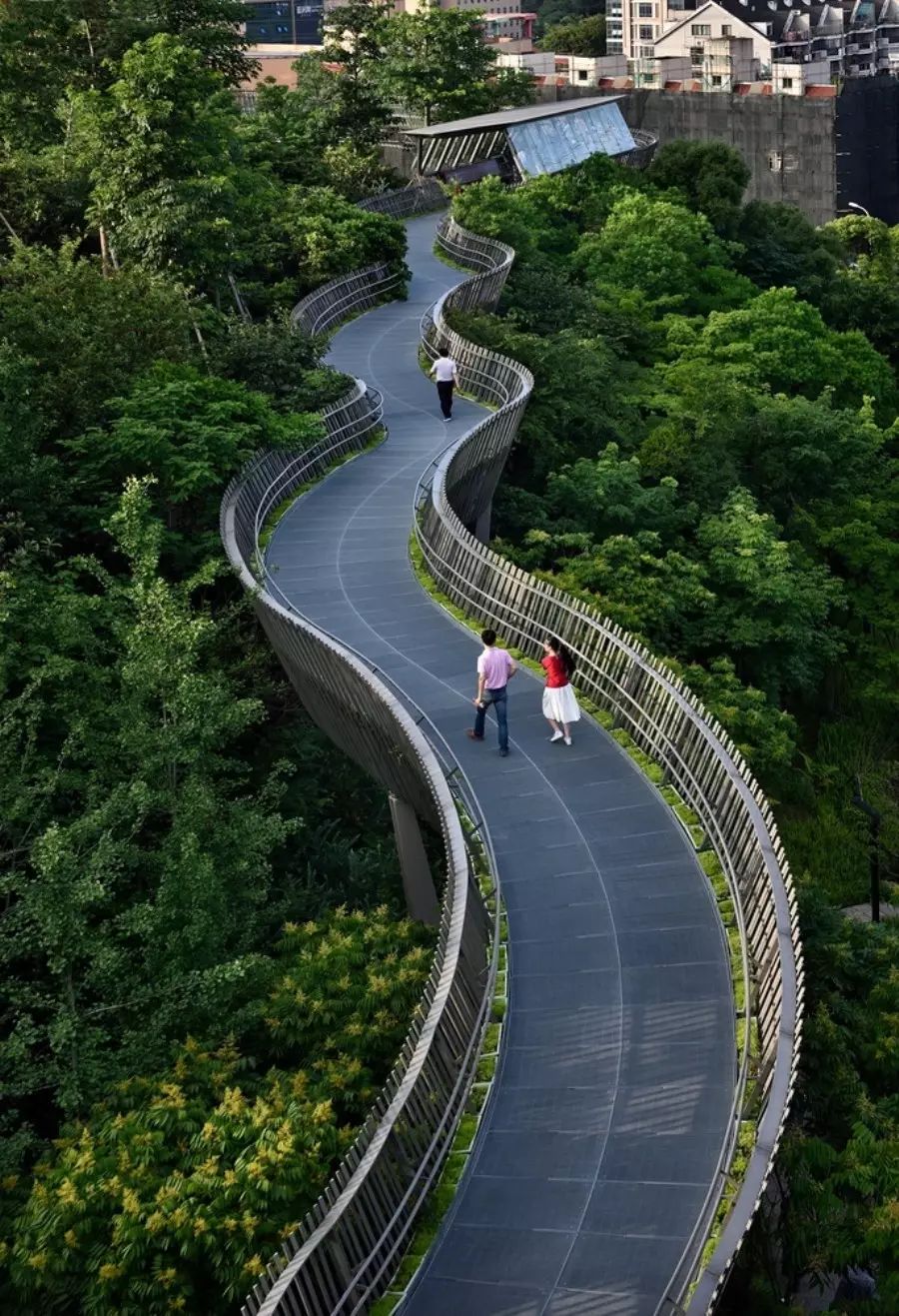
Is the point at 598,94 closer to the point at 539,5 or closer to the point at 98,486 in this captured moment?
the point at 98,486

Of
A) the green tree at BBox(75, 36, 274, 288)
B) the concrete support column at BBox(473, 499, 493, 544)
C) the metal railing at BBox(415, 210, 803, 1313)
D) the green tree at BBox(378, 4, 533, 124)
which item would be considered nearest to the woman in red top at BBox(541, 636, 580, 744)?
the metal railing at BBox(415, 210, 803, 1313)

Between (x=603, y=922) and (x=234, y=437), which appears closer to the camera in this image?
(x=603, y=922)

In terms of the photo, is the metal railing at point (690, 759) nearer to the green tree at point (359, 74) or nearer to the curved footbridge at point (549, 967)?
the curved footbridge at point (549, 967)

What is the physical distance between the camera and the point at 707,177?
2158 inches

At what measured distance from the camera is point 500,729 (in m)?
18.7

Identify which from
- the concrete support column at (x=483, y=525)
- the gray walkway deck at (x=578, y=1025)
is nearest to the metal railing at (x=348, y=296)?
the concrete support column at (x=483, y=525)

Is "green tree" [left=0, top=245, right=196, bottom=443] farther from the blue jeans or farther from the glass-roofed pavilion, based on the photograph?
the glass-roofed pavilion

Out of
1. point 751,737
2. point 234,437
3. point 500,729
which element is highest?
point 234,437

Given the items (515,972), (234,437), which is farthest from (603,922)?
(234,437)

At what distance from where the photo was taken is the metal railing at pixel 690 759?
39.5 feet

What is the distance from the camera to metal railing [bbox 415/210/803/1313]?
1205cm

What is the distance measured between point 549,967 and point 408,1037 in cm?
182

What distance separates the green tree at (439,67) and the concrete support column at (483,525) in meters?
31.1

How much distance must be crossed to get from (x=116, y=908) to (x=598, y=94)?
5870cm
